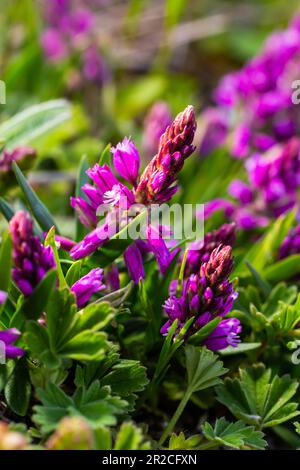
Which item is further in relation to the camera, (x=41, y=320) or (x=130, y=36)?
(x=130, y=36)

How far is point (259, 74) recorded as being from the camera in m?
2.94

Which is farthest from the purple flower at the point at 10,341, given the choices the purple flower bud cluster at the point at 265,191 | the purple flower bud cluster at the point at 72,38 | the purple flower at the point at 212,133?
the purple flower bud cluster at the point at 72,38

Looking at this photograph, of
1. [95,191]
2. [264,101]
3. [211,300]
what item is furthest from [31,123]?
[264,101]

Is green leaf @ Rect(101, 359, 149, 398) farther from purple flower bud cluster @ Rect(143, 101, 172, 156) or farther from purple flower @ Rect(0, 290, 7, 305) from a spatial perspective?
purple flower bud cluster @ Rect(143, 101, 172, 156)

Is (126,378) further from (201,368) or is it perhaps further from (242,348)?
(242,348)

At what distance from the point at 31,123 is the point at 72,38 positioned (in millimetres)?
1604

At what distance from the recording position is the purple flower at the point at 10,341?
55.6 inches

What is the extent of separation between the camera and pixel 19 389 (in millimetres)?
1492

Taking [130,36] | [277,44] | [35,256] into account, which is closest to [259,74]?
[277,44]

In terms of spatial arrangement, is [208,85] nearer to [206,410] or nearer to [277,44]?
[277,44]

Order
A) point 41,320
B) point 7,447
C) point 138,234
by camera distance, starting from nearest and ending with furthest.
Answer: point 7,447 < point 41,320 < point 138,234

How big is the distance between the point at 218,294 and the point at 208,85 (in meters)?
3.16

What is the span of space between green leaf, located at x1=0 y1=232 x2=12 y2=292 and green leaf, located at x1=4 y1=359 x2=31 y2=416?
0.21 metres

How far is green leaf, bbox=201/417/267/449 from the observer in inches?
58.5
